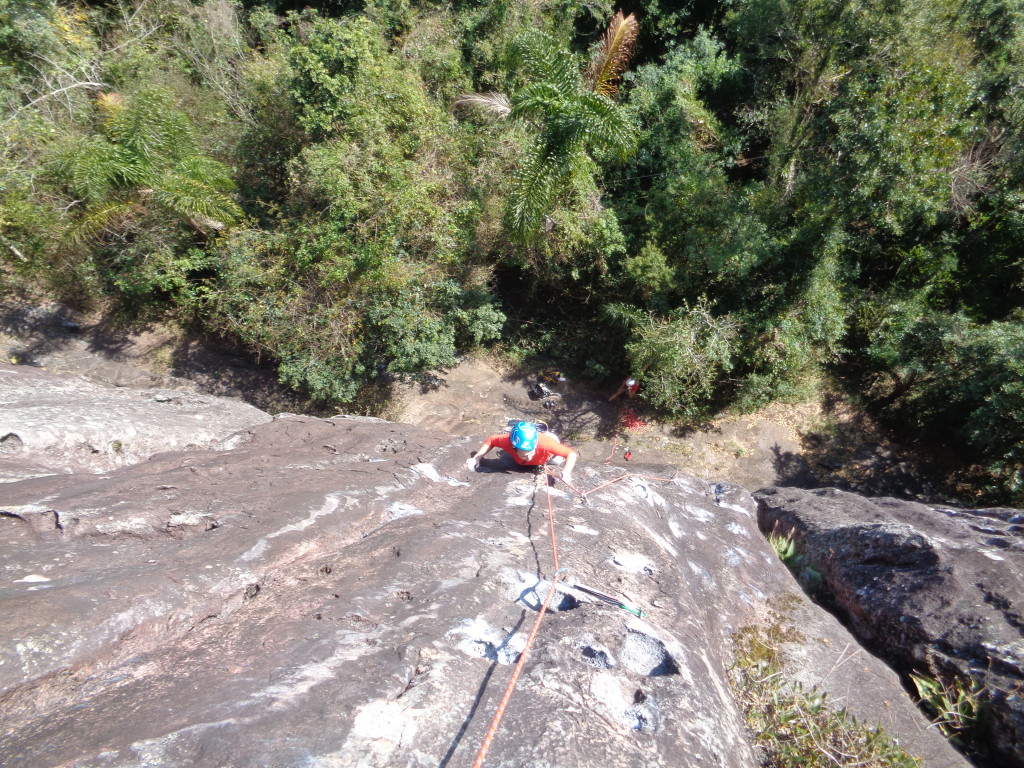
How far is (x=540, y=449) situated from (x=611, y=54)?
8.36m

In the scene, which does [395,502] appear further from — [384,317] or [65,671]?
[384,317]

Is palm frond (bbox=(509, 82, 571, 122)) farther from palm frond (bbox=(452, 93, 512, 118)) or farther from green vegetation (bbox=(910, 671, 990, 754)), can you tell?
green vegetation (bbox=(910, 671, 990, 754))

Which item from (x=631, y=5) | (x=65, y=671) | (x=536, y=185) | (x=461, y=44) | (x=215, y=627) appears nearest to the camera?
(x=65, y=671)

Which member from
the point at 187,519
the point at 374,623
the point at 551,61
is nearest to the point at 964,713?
the point at 374,623

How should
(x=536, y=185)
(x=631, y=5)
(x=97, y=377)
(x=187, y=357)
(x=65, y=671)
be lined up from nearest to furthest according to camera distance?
(x=65, y=671) → (x=536, y=185) → (x=97, y=377) → (x=187, y=357) → (x=631, y=5)

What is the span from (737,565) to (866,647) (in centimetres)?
134

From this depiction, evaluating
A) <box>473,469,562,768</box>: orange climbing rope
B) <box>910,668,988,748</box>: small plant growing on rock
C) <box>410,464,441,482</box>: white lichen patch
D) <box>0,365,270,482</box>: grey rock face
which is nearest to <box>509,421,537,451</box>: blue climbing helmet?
<box>410,464,441,482</box>: white lichen patch

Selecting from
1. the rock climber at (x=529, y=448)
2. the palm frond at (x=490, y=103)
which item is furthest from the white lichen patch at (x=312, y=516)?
the palm frond at (x=490, y=103)

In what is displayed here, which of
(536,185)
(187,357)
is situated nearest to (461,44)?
(536,185)

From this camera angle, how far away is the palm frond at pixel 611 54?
1056 centimetres

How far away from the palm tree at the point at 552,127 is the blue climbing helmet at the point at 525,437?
4919 millimetres

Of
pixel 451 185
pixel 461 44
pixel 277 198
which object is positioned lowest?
pixel 277 198

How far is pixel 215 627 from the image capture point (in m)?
3.34

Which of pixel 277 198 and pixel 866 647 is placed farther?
pixel 277 198
